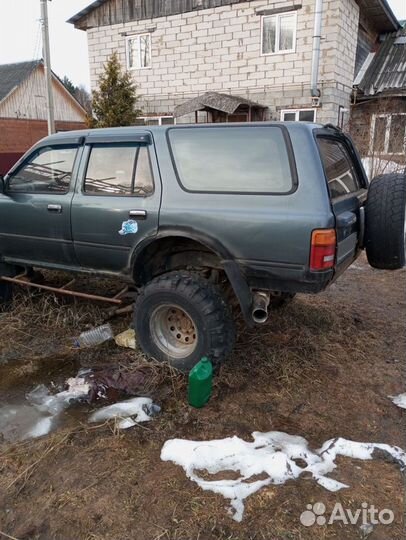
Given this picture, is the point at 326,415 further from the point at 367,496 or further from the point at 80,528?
the point at 80,528

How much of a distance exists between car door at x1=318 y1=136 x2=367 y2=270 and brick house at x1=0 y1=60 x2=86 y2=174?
904 inches

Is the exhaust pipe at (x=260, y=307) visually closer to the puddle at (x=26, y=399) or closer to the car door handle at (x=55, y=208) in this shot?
the puddle at (x=26, y=399)

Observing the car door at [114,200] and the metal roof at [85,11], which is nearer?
the car door at [114,200]

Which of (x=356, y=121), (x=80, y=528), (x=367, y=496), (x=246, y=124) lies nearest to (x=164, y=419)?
(x=80, y=528)

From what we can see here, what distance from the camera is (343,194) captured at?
3219mm

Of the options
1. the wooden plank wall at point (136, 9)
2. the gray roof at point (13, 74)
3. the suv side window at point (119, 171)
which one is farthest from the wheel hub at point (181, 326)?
the gray roof at point (13, 74)

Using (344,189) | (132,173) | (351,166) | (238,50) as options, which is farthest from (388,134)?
(132,173)

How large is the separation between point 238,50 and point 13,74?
2032 cm

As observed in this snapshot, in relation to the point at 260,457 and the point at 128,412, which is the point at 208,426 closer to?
the point at 260,457

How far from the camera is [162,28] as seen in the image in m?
14.4

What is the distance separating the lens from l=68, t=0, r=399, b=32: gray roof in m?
13.7

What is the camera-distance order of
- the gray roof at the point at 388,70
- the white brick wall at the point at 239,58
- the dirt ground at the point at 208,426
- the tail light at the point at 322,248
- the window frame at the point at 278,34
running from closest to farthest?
1. the dirt ground at the point at 208,426
2. the tail light at the point at 322,248
3. the white brick wall at the point at 239,58
4. the window frame at the point at 278,34
5. the gray roof at the point at 388,70

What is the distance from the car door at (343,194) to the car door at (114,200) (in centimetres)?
131

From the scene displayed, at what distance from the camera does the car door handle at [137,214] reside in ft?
10.7
